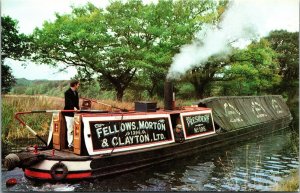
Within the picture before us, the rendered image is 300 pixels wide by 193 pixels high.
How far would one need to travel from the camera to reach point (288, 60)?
37094 mm

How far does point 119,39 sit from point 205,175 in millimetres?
15769

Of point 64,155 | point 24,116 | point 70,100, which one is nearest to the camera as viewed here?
point 64,155

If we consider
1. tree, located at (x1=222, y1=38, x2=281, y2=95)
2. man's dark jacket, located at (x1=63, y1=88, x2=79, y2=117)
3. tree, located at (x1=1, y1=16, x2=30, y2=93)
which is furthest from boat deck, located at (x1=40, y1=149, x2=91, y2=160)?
tree, located at (x1=222, y1=38, x2=281, y2=95)

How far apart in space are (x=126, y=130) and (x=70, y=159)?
6.63ft

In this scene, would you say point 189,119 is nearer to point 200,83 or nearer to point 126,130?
point 126,130

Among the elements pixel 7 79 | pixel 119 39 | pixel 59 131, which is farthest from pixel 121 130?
pixel 119 39

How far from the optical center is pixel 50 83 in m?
31.1

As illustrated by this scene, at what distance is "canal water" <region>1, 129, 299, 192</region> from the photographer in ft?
29.6

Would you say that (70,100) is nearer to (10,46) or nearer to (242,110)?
(242,110)

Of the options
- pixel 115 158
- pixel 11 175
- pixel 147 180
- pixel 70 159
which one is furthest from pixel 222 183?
pixel 11 175

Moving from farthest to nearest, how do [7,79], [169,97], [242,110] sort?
[7,79] < [242,110] < [169,97]

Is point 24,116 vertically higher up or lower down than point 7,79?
lower down

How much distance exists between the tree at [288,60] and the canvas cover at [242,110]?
14430 mm

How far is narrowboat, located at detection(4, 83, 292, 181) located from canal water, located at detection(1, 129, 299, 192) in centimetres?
27
